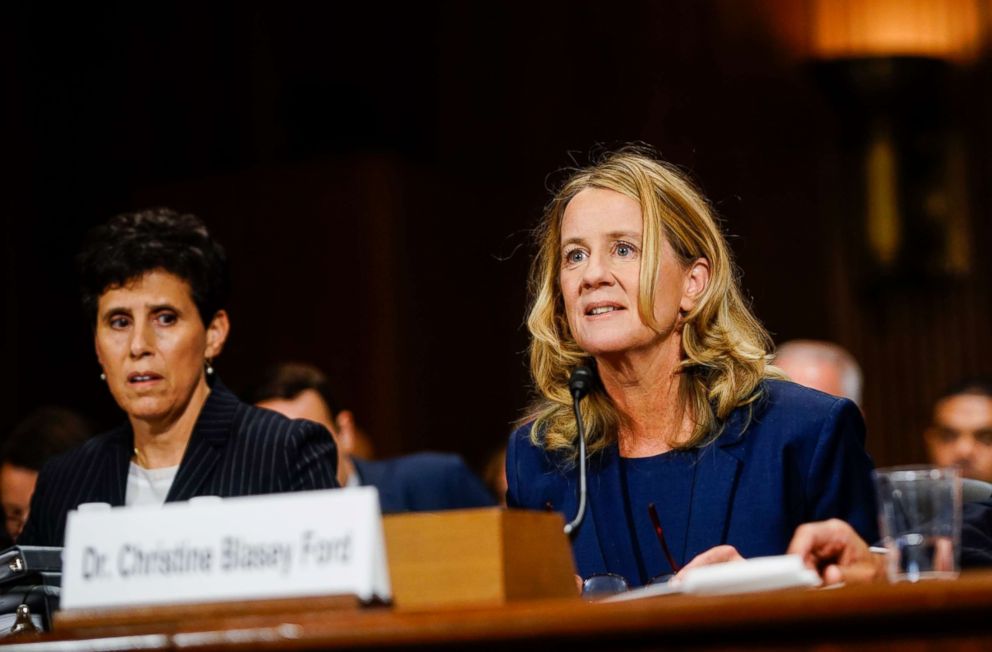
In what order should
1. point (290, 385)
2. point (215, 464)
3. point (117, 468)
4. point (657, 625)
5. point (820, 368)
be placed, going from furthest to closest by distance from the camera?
point (820, 368), point (290, 385), point (117, 468), point (215, 464), point (657, 625)

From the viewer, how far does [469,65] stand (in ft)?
21.5

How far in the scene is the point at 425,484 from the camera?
4.74 metres

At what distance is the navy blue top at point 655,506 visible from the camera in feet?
8.39

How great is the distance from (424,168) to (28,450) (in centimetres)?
248

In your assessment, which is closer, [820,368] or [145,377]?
[145,377]

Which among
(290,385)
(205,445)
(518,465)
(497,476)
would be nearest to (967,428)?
(497,476)

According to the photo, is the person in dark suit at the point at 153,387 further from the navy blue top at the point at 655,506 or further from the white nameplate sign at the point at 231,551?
the white nameplate sign at the point at 231,551

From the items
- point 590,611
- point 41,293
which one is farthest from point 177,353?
point 41,293

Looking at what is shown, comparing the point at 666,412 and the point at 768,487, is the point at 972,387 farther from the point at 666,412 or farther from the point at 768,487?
the point at 768,487

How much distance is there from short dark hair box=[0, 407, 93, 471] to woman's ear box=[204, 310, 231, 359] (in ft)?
4.31

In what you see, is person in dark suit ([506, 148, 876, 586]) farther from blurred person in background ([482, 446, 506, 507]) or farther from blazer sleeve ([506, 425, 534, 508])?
blurred person in background ([482, 446, 506, 507])

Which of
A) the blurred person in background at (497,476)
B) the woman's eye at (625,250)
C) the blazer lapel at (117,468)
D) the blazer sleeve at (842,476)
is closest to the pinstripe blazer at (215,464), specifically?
the blazer lapel at (117,468)

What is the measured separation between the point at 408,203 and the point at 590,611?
16.2ft

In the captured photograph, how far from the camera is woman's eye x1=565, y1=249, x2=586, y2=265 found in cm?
267
